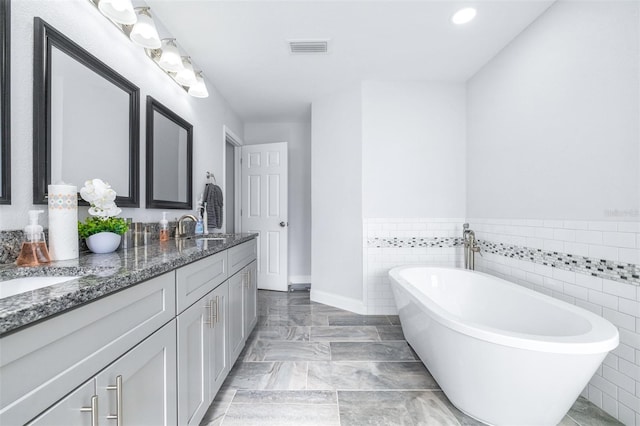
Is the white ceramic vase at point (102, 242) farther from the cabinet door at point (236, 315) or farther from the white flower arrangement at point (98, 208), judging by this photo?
the cabinet door at point (236, 315)

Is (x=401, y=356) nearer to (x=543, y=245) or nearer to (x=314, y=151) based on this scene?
(x=543, y=245)

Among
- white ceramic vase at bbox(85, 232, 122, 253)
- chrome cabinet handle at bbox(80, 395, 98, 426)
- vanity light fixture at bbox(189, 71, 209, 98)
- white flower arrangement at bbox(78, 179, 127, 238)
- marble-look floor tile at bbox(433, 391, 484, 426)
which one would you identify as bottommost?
marble-look floor tile at bbox(433, 391, 484, 426)

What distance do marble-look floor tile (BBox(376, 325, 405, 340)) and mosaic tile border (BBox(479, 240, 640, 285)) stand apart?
111 centimetres

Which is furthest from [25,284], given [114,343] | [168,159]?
[168,159]

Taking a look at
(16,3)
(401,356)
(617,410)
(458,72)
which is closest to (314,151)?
(458,72)

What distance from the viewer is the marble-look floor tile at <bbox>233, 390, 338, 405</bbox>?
1603 mm

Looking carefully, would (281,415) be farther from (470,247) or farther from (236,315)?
(470,247)

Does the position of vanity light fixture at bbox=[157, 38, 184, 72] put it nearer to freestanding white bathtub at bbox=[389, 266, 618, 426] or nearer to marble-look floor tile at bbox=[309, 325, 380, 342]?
freestanding white bathtub at bbox=[389, 266, 618, 426]

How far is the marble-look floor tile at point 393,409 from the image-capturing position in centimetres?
146

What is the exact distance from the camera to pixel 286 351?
2162mm

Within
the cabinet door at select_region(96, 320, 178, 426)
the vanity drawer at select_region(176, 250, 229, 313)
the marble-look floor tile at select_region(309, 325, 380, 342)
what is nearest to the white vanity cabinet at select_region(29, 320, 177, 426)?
the cabinet door at select_region(96, 320, 178, 426)

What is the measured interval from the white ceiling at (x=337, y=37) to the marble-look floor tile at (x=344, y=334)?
2.44 meters

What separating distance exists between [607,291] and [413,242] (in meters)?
1.56

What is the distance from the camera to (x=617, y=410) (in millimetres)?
1479
